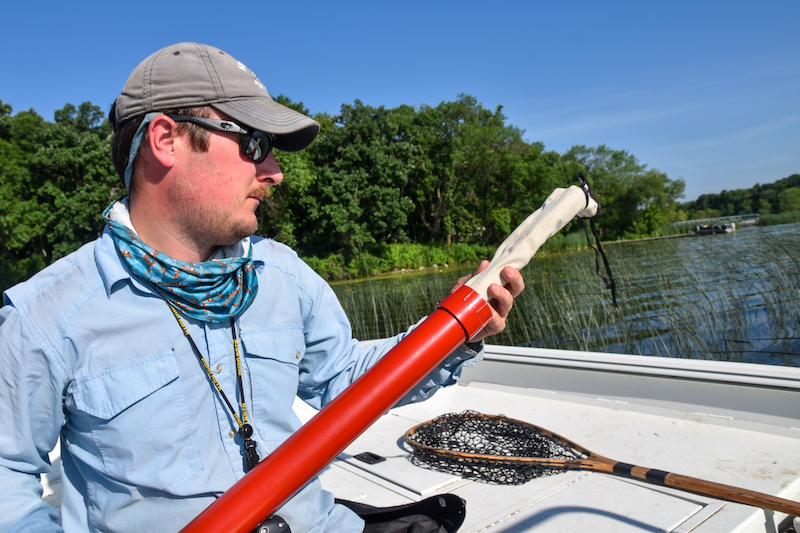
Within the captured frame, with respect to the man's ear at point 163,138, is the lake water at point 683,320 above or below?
below

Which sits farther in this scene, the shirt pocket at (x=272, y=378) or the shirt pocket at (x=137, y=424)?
the shirt pocket at (x=272, y=378)

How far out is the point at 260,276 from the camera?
1.37 m

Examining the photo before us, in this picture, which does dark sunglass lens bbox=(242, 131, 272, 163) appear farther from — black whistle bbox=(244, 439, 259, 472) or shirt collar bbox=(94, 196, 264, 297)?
black whistle bbox=(244, 439, 259, 472)

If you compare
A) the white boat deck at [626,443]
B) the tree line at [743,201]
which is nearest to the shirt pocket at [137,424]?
the white boat deck at [626,443]

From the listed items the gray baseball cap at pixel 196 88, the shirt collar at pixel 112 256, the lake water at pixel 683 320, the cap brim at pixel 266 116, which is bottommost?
the lake water at pixel 683 320

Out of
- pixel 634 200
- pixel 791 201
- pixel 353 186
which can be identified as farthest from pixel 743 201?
pixel 353 186

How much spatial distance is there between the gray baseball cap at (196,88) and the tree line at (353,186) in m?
18.6

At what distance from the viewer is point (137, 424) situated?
3.67 feet

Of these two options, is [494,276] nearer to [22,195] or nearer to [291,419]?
[291,419]

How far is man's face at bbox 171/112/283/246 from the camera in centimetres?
119

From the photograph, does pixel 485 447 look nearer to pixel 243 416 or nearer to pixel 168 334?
pixel 243 416

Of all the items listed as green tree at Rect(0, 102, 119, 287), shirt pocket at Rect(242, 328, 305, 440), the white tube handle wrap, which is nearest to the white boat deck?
shirt pocket at Rect(242, 328, 305, 440)

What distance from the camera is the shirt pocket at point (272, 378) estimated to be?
50.4 inches

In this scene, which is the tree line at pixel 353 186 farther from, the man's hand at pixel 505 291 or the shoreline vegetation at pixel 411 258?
the man's hand at pixel 505 291
